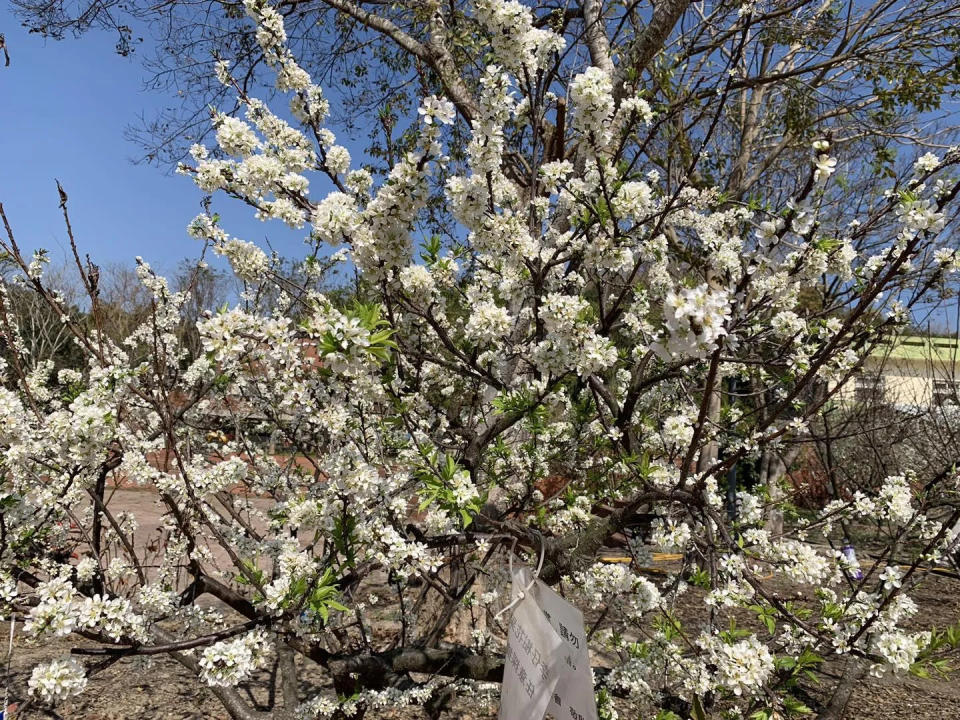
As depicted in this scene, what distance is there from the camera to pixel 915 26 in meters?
5.32

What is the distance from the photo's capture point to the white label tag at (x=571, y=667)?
1197mm

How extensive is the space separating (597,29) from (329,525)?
403 cm

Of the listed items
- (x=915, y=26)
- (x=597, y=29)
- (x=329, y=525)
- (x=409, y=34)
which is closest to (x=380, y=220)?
(x=329, y=525)

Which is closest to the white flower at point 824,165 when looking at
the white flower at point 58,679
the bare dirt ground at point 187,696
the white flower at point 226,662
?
the white flower at point 226,662

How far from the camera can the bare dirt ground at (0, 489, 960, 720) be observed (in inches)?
135

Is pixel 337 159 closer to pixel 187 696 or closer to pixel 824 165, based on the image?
pixel 824 165

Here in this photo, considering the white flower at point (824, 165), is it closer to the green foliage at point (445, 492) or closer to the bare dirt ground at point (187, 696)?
the green foliage at point (445, 492)

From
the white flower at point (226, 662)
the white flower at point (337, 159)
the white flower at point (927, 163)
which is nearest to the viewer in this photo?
the white flower at point (226, 662)

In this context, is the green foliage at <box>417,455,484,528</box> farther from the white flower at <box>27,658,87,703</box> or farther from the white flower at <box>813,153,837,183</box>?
the white flower at <box>813,153,837,183</box>

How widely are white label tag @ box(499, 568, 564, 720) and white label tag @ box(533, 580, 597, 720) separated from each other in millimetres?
17

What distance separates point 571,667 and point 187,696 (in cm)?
353

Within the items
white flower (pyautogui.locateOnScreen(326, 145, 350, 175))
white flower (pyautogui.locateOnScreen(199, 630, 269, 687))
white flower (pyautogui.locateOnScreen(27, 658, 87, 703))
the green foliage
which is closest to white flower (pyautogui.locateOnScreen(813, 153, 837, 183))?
the green foliage

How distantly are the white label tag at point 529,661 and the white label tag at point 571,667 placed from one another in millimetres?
17

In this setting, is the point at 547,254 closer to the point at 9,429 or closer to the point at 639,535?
the point at 639,535
